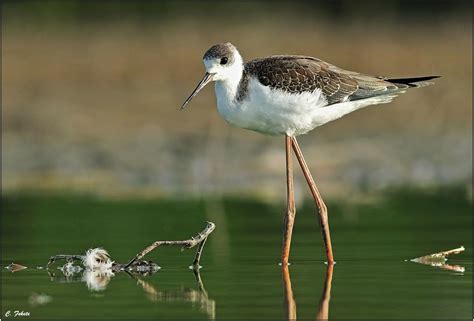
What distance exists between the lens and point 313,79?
34.9 ft

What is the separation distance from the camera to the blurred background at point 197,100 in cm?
1839

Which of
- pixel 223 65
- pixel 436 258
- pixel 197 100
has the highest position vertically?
pixel 197 100

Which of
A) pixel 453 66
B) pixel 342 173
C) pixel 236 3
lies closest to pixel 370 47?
pixel 453 66

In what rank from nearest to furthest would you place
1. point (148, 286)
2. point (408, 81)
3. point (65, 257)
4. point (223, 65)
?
→ point (148, 286) < point (65, 257) < point (223, 65) < point (408, 81)

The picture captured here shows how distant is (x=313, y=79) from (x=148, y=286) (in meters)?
2.42

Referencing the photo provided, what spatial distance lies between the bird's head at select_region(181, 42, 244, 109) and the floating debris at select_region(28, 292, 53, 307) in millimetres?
2374

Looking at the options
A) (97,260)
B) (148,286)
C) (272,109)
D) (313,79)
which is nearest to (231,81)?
(272,109)

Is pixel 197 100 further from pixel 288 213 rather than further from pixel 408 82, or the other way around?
pixel 288 213

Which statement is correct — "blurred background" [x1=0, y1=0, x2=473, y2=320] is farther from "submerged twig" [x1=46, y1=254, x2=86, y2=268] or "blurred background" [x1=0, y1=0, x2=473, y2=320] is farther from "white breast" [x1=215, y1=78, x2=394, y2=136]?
"white breast" [x1=215, y1=78, x2=394, y2=136]

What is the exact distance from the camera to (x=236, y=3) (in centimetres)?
2758

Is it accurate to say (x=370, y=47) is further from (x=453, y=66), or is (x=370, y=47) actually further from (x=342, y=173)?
(x=342, y=173)

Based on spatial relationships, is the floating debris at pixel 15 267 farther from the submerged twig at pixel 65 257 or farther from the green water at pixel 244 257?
the submerged twig at pixel 65 257

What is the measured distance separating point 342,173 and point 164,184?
246cm

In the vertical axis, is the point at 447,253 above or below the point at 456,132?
below
